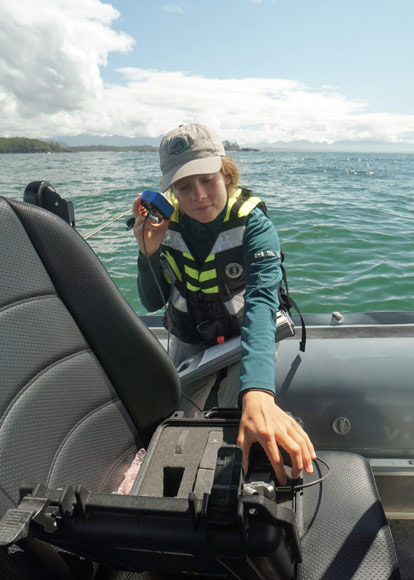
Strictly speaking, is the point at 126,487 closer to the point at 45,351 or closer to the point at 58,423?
the point at 58,423

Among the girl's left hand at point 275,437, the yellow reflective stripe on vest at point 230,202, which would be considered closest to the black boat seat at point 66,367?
the girl's left hand at point 275,437

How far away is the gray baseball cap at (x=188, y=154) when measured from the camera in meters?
1.48

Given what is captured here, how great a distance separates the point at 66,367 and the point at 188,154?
0.85m

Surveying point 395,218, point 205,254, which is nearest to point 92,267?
point 205,254

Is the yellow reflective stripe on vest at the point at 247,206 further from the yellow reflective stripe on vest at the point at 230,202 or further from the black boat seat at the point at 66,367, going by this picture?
the black boat seat at the point at 66,367

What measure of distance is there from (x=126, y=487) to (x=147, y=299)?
897 millimetres

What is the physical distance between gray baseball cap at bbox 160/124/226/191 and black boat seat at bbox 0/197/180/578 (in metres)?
0.49

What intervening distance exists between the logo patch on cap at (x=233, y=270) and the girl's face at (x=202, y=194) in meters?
0.21

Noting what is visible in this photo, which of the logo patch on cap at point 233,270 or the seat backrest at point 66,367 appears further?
the logo patch on cap at point 233,270

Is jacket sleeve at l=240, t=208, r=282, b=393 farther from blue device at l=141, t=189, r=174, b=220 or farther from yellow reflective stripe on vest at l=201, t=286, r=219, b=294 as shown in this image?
blue device at l=141, t=189, r=174, b=220

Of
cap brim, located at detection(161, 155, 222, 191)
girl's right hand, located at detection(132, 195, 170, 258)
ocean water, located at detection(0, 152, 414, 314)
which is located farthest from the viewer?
ocean water, located at detection(0, 152, 414, 314)

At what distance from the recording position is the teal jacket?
1.22 metres

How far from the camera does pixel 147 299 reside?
1.94 m

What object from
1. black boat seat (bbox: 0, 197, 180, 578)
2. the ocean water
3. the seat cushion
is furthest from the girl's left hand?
the ocean water
